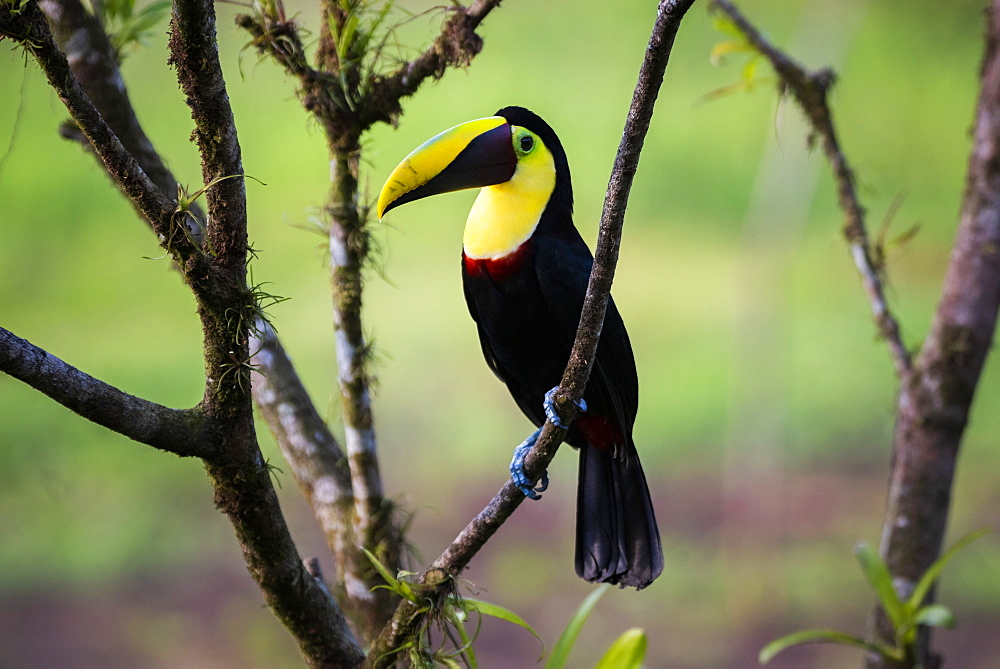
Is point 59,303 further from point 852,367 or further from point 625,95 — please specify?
point 852,367

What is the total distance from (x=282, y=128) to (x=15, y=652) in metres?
1.89

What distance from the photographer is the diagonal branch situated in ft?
2.83

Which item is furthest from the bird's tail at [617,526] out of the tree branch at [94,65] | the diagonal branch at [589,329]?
the tree branch at [94,65]

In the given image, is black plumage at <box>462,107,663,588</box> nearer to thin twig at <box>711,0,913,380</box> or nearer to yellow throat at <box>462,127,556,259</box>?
yellow throat at <box>462,127,556,259</box>

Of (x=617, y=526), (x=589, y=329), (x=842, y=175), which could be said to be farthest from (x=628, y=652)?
(x=842, y=175)

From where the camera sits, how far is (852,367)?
10.1 ft

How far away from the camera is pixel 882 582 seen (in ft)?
5.60

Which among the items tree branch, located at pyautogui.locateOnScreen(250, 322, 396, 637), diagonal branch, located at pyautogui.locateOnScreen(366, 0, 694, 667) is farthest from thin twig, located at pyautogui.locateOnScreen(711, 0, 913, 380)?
tree branch, located at pyautogui.locateOnScreen(250, 322, 396, 637)

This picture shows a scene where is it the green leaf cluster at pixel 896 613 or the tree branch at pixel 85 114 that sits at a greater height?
the tree branch at pixel 85 114

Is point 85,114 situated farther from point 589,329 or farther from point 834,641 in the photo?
point 834,641

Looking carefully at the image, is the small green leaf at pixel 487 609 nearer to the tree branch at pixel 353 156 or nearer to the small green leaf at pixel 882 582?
the tree branch at pixel 353 156

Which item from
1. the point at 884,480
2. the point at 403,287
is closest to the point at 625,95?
the point at 403,287

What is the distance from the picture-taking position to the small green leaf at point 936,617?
1.65 m

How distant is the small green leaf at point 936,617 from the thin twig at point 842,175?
0.50m
